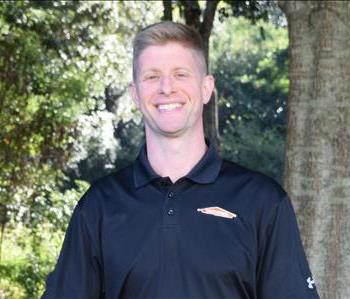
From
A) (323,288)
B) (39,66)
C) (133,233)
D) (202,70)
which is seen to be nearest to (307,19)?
(323,288)

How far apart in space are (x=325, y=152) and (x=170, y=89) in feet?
9.20

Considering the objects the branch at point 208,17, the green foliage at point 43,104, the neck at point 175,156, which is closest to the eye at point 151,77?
the neck at point 175,156

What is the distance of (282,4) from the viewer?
609 cm

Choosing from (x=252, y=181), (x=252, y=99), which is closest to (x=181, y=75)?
(x=252, y=181)

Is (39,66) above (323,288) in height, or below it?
above

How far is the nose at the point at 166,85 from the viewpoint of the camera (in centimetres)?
298

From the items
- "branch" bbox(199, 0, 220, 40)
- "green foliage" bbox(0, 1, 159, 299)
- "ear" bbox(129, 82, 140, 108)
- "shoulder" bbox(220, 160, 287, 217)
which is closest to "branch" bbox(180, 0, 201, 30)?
"branch" bbox(199, 0, 220, 40)

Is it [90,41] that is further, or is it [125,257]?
[90,41]

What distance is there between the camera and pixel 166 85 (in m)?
2.98

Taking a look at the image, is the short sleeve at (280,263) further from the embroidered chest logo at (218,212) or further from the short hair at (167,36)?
the short hair at (167,36)

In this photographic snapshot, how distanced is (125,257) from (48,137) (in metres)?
10.5

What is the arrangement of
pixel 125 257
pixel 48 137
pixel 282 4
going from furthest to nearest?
pixel 48 137 → pixel 282 4 → pixel 125 257

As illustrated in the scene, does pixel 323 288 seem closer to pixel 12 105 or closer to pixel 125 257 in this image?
pixel 125 257

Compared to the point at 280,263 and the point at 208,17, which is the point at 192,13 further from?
the point at 280,263
